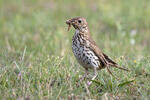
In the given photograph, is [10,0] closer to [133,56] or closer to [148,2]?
[148,2]

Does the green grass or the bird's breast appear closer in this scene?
the green grass

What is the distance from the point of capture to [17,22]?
1016cm

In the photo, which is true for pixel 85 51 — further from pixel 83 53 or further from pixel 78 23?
pixel 78 23

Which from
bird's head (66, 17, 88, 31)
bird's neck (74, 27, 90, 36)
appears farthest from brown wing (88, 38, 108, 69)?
bird's head (66, 17, 88, 31)

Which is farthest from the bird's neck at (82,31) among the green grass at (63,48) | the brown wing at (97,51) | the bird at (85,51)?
the green grass at (63,48)

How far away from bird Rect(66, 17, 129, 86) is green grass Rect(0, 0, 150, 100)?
0.12 m

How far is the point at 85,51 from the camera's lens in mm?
A: 5965

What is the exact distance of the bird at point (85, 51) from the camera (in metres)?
5.93

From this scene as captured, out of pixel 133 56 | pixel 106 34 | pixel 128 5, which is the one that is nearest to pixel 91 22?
pixel 106 34

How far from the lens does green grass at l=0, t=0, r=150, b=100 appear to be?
17.6 feet

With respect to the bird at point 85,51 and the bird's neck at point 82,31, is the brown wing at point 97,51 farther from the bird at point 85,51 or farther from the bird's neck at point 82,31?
the bird's neck at point 82,31

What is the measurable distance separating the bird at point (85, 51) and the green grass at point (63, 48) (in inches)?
4.6

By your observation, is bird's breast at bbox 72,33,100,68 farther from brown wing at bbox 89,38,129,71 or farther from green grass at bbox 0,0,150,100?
green grass at bbox 0,0,150,100

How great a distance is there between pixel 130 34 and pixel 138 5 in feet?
8.17
